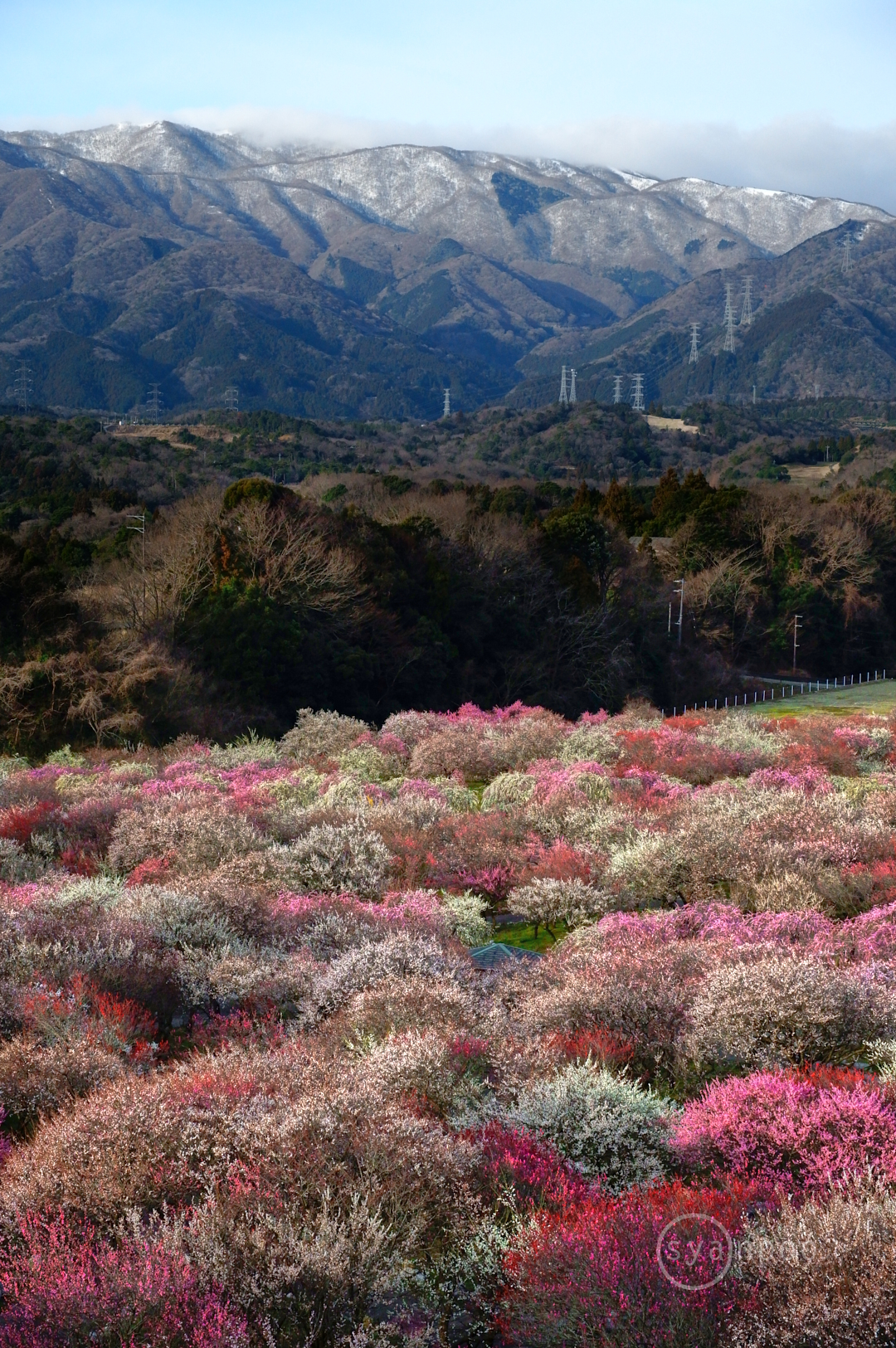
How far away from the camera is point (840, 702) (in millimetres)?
41906

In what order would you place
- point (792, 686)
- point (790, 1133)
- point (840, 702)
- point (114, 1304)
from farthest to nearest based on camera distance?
point (792, 686)
point (840, 702)
point (790, 1133)
point (114, 1304)

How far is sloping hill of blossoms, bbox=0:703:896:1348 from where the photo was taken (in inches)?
160

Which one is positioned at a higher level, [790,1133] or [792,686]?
[790,1133]

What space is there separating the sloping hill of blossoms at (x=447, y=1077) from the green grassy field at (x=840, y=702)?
25.1m

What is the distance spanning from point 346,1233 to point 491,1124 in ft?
3.82

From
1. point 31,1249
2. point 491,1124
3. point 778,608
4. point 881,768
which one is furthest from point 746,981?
point 778,608

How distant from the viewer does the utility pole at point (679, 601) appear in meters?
47.7

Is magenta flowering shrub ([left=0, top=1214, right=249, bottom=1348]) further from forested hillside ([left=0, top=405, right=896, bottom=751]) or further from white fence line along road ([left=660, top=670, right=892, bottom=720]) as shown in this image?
white fence line along road ([left=660, top=670, right=892, bottom=720])

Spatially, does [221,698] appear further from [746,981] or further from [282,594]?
[746,981]

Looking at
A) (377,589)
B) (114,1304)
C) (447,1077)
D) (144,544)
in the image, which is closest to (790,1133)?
(447,1077)

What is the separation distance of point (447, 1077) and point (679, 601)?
44993mm

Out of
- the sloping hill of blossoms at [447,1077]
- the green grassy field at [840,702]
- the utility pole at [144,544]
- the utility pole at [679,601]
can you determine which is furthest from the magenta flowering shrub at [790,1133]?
the utility pole at [679,601]

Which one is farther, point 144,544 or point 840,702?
point 840,702

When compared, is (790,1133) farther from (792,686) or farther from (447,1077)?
(792,686)
